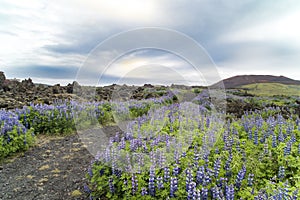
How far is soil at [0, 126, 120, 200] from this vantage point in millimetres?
4617

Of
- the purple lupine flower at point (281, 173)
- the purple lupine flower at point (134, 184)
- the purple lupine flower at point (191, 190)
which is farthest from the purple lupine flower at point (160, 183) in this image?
the purple lupine flower at point (281, 173)

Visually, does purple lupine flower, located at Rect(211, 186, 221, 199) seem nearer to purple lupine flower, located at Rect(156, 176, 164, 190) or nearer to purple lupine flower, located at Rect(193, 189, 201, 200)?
purple lupine flower, located at Rect(193, 189, 201, 200)

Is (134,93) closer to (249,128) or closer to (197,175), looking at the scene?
(249,128)

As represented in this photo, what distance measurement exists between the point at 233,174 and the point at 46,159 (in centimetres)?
472

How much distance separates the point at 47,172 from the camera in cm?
553

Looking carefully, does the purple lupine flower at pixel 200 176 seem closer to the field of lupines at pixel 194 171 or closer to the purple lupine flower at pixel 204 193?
the field of lupines at pixel 194 171

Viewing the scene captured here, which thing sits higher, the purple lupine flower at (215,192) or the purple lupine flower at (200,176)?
the purple lupine flower at (200,176)

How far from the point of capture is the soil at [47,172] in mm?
4617

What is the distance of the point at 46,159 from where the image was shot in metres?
6.29

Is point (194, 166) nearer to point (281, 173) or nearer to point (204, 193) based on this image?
point (204, 193)

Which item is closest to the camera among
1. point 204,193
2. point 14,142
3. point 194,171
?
point 204,193

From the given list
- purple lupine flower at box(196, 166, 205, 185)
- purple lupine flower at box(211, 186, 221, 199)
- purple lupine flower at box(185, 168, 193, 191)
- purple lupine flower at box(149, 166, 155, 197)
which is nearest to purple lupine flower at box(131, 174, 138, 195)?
purple lupine flower at box(149, 166, 155, 197)

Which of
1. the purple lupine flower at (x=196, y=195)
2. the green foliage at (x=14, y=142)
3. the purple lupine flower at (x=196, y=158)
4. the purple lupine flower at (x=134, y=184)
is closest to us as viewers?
the purple lupine flower at (x=196, y=195)

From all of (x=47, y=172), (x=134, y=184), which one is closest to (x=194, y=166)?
(x=134, y=184)
